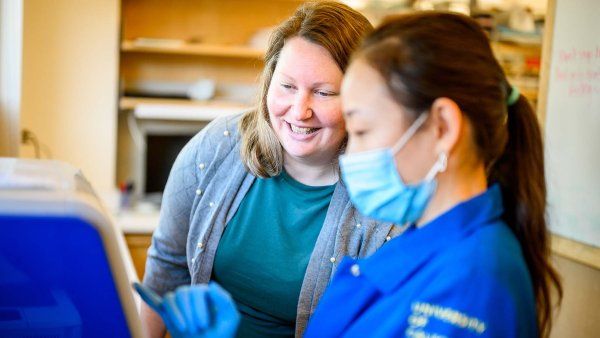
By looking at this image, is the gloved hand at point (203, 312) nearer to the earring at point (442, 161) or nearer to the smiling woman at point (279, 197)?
the earring at point (442, 161)

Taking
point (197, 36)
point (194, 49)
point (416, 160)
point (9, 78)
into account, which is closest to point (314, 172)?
point (416, 160)

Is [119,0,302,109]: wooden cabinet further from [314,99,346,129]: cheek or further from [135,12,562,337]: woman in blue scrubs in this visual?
[135,12,562,337]: woman in blue scrubs

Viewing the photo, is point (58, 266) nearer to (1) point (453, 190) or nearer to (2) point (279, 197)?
(1) point (453, 190)

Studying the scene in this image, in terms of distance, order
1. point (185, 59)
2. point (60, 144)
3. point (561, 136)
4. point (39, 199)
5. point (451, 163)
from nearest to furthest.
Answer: point (39, 199) → point (451, 163) → point (561, 136) → point (60, 144) → point (185, 59)

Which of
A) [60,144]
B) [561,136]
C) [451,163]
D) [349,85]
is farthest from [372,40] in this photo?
[60,144]

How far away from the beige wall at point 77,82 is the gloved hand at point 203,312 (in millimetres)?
2875

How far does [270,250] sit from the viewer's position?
1392mm

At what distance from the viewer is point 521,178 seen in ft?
3.25

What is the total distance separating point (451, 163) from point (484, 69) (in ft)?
0.43

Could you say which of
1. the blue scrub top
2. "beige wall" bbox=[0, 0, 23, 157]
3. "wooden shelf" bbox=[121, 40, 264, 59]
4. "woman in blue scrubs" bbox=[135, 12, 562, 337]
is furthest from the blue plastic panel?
"wooden shelf" bbox=[121, 40, 264, 59]

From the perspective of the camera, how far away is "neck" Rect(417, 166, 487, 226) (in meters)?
0.91

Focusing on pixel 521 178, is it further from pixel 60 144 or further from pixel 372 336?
pixel 60 144

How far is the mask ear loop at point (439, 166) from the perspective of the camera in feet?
2.89

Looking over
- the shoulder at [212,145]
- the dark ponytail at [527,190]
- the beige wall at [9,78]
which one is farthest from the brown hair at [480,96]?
the beige wall at [9,78]
